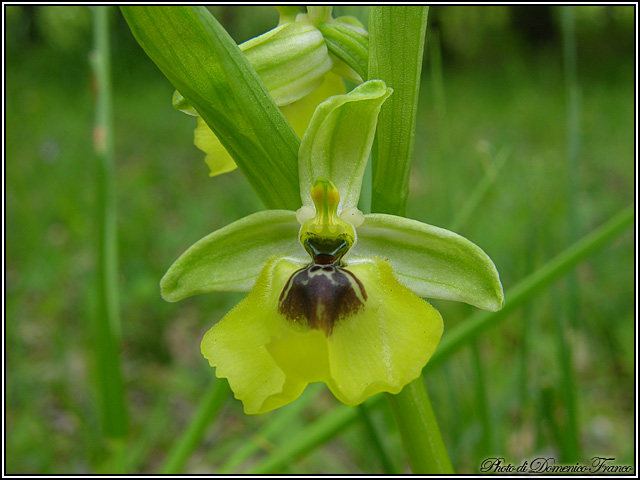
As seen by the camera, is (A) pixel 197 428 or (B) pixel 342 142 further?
(A) pixel 197 428

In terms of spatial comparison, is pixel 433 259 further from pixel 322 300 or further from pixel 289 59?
pixel 289 59

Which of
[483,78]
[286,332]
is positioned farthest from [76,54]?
[286,332]

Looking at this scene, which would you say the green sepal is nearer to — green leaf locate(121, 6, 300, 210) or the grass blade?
green leaf locate(121, 6, 300, 210)

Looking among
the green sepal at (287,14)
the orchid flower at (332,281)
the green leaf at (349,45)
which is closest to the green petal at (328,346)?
the orchid flower at (332,281)

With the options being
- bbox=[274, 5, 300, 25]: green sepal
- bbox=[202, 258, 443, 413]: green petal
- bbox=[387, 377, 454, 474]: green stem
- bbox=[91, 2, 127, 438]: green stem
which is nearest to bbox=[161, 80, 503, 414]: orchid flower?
bbox=[202, 258, 443, 413]: green petal

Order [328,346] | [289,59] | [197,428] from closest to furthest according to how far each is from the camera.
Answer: [328,346] → [289,59] → [197,428]

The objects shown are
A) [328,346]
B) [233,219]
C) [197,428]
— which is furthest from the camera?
[233,219]

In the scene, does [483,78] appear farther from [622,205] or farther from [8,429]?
[8,429]

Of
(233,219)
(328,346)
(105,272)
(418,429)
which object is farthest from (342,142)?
(233,219)
